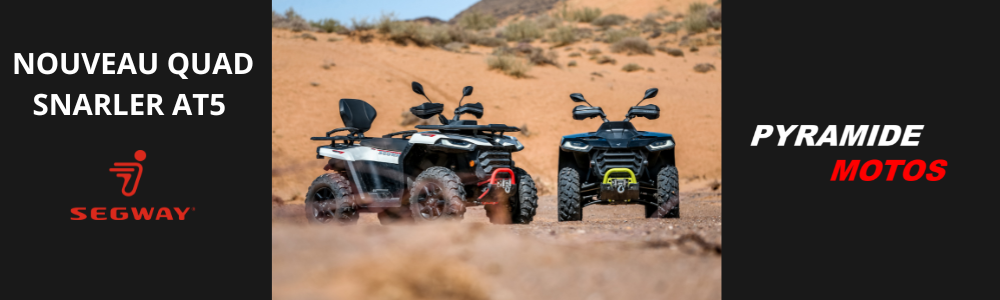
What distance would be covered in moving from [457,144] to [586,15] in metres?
43.1

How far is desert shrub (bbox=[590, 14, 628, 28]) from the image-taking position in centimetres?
4819

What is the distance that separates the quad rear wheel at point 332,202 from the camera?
9117 millimetres

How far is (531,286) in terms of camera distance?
16.9 feet

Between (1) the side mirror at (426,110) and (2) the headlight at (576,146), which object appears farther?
(2) the headlight at (576,146)

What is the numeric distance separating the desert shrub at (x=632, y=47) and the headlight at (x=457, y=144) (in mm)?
27007

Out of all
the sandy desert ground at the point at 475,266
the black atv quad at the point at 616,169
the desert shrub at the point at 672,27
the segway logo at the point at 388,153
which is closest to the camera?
the sandy desert ground at the point at 475,266

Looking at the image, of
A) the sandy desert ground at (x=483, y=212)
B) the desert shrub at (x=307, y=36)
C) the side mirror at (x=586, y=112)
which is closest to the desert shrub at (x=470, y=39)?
the sandy desert ground at (x=483, y=212)

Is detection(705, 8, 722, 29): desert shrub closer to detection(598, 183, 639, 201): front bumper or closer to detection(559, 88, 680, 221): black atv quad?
detection(559, 88, 680, 221): black atv quad

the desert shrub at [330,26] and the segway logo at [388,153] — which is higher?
the desert shrub at [330,26]

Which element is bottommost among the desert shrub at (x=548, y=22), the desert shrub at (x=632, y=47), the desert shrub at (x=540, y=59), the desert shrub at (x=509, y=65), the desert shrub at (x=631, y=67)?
the desert shrub at (x=509, y=65)

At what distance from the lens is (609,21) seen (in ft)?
159

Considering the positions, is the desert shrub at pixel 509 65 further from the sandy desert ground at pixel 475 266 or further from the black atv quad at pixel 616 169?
the sandy desert ground at pixel 475 266

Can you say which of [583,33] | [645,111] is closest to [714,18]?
[583,33]
